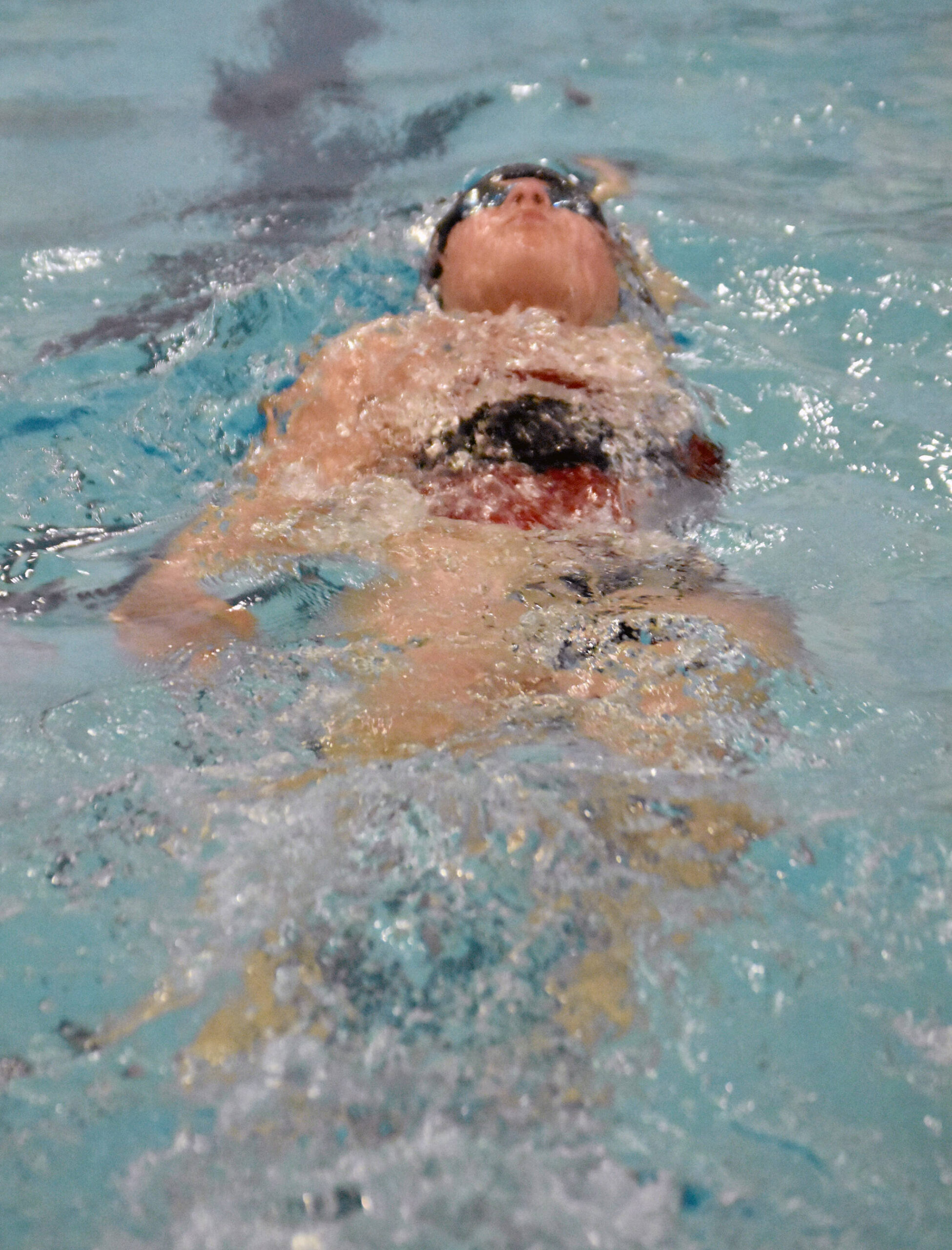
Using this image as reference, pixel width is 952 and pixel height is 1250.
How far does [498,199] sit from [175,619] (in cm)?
163

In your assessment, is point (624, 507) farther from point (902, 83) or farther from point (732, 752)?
point (902, 83)

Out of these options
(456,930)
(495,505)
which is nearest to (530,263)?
(495,505)

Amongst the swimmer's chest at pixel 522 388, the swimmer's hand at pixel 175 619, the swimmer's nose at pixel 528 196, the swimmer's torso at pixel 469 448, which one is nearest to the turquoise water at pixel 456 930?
the swimmer's hand at pixel 175 619

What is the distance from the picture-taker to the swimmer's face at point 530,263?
3.07 metres

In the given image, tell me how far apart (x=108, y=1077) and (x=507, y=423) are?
6.15ft

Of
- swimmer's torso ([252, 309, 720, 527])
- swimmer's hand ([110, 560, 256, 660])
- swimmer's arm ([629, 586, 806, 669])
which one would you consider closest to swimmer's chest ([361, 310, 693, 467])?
swimmer's torso ([252, 309, 720, 527])

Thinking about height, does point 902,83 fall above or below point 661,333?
above

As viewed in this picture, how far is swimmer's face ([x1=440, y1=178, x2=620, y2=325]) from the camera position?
3.07 meters

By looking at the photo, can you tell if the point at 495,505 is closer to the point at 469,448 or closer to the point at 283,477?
the point at 469,448

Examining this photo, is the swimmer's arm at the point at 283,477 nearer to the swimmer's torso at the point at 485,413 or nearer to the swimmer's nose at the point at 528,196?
the swimmer's torso at the point at 485,413

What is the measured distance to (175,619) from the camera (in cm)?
247

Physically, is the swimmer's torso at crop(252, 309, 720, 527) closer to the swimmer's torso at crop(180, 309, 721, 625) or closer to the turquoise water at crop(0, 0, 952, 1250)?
the swimmer's torso at crop(180, 309, 721, 625)

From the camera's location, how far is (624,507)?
2.85 m

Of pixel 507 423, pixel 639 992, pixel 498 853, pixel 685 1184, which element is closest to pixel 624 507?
pixel 507 423
